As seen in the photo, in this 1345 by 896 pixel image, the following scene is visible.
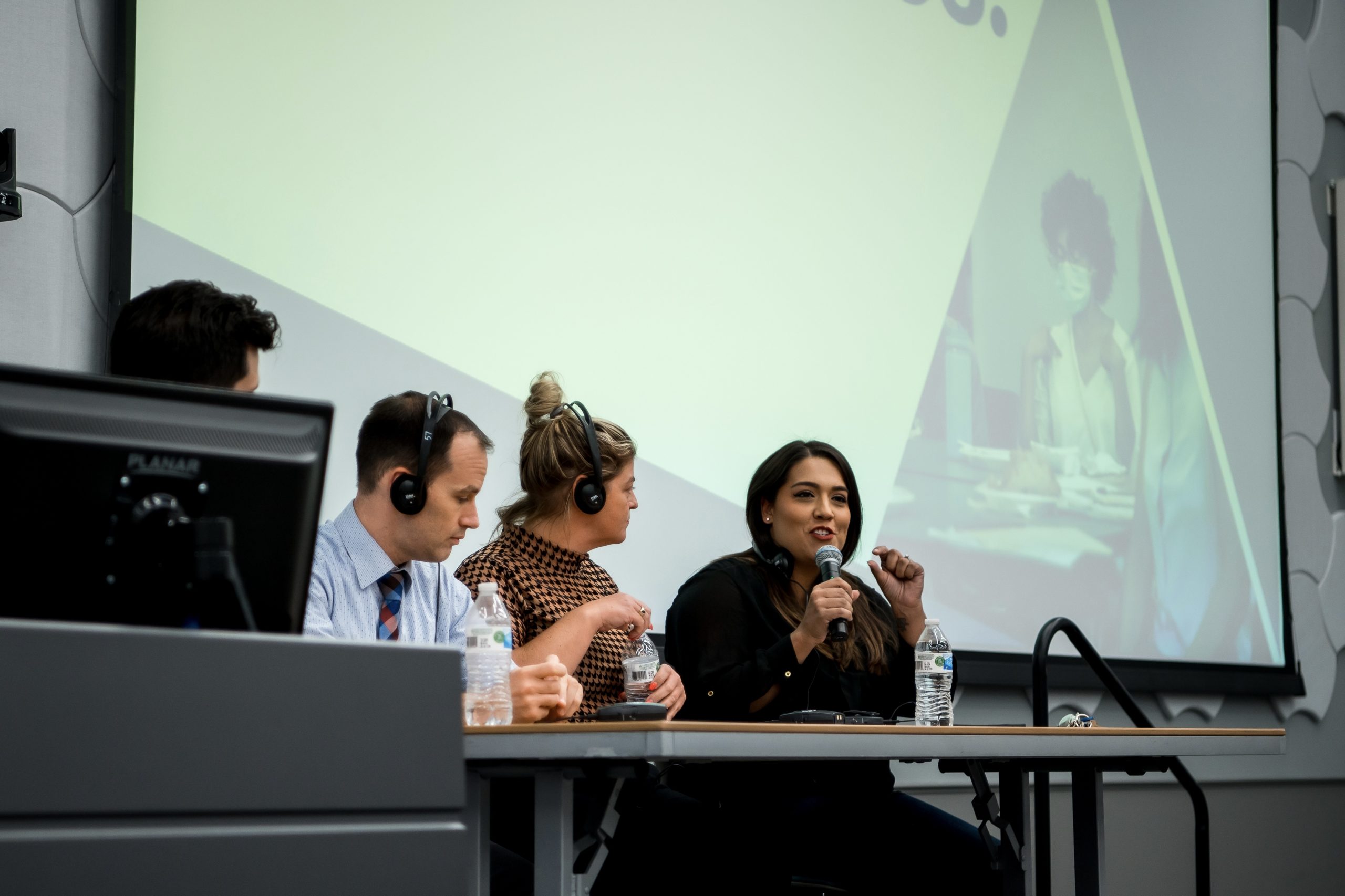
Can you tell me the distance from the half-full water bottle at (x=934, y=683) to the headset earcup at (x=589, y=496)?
631mm

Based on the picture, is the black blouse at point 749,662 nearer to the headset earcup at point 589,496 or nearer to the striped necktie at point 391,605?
the headset earcup at point 589,496

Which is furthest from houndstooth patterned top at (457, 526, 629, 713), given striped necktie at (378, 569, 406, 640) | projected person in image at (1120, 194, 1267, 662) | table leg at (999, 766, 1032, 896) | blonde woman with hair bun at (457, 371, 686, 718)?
projected person in image at (1120, 194, 1267, 662)

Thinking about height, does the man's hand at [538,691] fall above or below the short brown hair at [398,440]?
below

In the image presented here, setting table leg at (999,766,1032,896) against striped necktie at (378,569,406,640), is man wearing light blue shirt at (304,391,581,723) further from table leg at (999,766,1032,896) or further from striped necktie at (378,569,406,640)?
table leg at (999,766,1032,896)

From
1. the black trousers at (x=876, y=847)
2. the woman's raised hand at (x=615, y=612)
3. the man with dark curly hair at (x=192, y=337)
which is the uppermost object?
the man with dark curly hair at (x=192, y=337)

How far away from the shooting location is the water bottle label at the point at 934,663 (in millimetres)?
2150

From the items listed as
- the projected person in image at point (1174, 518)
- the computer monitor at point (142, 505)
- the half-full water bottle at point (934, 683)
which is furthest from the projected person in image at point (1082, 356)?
the computer monitor at point (142, 505)

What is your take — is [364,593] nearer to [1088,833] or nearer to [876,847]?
[876,847]

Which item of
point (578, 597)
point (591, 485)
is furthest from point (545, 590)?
point (591, 485)

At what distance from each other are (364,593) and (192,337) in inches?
21.7

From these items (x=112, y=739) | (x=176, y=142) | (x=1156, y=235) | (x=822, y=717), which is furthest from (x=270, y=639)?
(x=1156, y=235)

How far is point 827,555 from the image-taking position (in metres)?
2.33

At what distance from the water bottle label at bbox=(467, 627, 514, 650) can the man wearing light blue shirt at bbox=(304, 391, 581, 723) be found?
0.27 metres

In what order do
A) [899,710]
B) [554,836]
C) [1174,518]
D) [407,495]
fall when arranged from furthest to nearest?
[1174,518] → [899,710] → [407,495] → [554,836]
